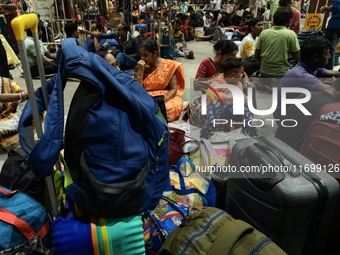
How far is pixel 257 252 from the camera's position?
1.12 meters

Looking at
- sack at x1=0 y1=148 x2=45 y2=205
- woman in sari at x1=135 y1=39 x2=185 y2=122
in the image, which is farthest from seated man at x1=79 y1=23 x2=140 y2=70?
sack at x1=0 y1=148 x2=45 y2=205

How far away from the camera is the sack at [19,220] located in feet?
4.38

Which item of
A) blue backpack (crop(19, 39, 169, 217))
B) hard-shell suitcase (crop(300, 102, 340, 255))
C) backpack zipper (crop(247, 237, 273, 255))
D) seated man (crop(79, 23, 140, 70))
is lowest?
seated man (crop(79, 23, 140, 70))

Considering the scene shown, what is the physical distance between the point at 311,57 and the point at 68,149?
2.25 meters

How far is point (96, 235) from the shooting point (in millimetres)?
1224

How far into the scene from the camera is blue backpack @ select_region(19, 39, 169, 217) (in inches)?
44.5

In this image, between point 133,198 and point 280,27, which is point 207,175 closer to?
point 133,198

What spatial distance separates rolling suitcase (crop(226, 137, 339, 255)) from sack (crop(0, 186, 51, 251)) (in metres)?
0.97

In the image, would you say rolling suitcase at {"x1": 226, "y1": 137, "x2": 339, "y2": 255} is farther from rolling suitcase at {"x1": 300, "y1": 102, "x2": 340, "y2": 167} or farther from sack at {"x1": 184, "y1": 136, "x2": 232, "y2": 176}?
sack at {"x1": 184, "y1": 136, "x2": 232, "y2": 176}

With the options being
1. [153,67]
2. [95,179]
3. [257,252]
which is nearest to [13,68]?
[153,67]

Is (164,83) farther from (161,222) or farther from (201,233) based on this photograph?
(201,233)

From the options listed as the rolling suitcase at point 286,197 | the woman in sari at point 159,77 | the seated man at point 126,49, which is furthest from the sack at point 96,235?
the seated man at point 126,49

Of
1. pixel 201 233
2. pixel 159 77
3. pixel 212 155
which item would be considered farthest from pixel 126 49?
pixel 201 233

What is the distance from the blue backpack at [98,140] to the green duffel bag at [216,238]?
0.76 ft
